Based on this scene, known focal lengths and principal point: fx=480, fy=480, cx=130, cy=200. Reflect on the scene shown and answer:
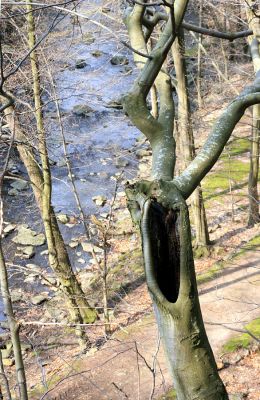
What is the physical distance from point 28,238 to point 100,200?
10.0 ft

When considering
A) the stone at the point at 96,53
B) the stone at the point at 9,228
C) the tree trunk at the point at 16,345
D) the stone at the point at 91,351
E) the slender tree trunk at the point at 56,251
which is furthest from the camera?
the stone at the point at 96,53

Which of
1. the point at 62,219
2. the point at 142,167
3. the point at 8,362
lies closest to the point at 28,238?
the point at 62,219

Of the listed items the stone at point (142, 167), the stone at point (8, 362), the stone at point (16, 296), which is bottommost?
the stone at point (8, 362)

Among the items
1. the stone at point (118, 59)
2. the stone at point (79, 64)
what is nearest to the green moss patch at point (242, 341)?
the stone at point (79, 64)

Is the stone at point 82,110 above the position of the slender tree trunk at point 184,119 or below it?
above

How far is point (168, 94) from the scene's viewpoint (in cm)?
404

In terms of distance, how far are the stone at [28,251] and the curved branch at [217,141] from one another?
12051 mm

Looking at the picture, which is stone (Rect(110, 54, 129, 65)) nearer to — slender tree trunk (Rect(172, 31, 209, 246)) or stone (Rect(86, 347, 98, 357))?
slender tree trunk (Rect(172, 31, 209, 246))

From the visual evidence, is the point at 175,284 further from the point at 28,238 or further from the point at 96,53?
the point at 96,53

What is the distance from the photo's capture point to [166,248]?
3250 millimetres

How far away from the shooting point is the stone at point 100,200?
17.2 meters

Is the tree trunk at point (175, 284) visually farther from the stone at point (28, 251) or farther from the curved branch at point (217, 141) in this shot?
the stone at point (28, 251)

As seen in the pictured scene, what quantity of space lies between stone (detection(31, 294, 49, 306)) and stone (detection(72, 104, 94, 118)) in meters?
11.1

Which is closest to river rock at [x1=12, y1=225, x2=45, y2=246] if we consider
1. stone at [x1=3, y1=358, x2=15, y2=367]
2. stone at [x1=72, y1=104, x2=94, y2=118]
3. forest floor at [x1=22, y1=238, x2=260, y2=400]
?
forest floor at [x1=22, y1=238, x2=260, y2=400]
